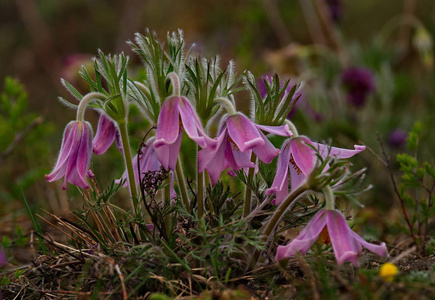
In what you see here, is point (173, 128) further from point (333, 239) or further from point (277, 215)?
point (333, 239)

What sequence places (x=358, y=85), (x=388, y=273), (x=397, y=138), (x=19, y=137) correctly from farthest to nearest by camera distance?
1. (x=358, y=85)
2. (x=397, y=138)
3. (x=19, y=137)
4. (x=388, y=273)

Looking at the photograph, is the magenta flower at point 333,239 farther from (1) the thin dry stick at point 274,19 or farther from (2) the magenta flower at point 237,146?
(1) the thin dry stick at point 274,19

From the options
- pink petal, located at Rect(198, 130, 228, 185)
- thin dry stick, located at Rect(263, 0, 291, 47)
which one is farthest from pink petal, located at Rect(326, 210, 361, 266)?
thin dry stick, located at Rect(263, 0, 291, 47)

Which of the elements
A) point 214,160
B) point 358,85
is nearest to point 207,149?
point 214,160

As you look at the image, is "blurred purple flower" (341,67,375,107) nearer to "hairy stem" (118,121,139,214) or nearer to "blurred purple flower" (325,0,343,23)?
"blurred purple flower" (325,0,343,23)

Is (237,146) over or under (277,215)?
A: over
